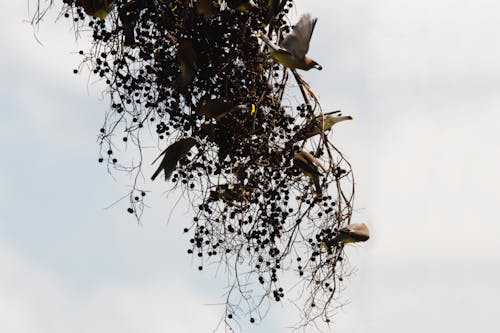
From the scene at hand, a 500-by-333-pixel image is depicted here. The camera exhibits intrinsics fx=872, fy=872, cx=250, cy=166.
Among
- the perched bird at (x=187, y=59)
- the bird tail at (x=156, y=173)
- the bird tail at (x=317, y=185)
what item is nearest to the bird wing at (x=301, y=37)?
the perched bird at (x=187, y=59)

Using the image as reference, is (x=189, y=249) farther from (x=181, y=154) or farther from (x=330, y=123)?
(x=330, y=123)

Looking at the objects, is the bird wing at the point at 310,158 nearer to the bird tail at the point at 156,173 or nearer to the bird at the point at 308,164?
the bird at the point at 308,164

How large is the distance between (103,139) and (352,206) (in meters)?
0.69

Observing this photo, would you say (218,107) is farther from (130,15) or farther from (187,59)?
(130,15)

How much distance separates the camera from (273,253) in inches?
88.7

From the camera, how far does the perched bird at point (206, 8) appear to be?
81.2 inches

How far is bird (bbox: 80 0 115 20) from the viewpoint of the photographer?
2.10 meters

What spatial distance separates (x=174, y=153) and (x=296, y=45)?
0.40m

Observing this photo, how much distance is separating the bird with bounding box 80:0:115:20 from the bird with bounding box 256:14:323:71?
39 cm

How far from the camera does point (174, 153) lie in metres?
2.13

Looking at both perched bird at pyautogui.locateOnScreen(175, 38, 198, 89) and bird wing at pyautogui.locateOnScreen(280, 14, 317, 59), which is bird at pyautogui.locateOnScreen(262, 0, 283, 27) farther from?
perched bird at pyautogui.locateOnScreen(175, 38, 198, 89)

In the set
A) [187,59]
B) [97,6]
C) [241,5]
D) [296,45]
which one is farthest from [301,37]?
[97,6]

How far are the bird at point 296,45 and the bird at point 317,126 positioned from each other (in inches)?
8.9

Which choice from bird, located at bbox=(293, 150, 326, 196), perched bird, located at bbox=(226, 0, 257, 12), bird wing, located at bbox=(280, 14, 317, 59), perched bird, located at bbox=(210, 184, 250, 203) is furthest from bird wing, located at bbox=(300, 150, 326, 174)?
perched bird, located at bbox=(226, 0, 257, 12)
